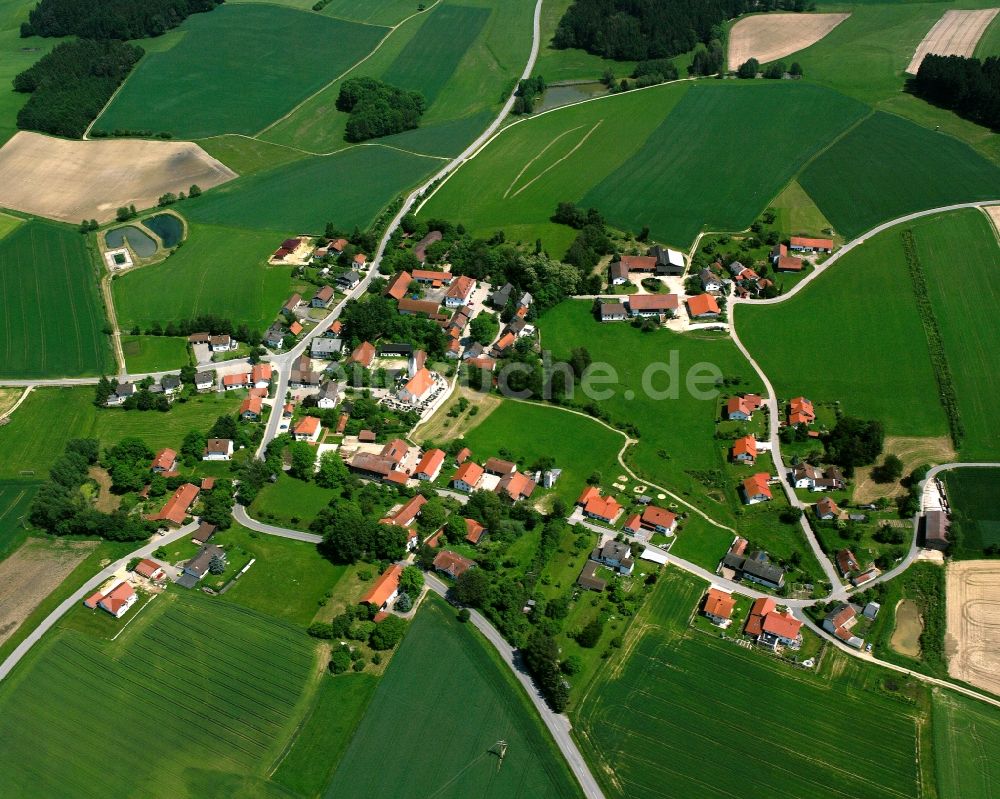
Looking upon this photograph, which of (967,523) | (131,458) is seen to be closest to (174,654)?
(131,458)

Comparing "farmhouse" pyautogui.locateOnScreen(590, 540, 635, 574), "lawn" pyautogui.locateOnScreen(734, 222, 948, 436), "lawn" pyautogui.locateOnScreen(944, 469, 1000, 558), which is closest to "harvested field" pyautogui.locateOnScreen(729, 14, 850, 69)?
"lawn" pyautogui.locateOnScreen(734, 222, 948, 436)

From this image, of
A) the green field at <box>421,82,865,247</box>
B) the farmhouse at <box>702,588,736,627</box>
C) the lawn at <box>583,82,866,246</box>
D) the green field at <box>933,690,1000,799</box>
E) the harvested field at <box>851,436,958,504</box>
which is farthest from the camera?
the green field at <box>421,82,865,247</box>

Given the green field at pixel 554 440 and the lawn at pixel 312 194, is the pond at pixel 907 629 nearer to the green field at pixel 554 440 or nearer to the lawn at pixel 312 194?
the green field at pixel 554 440

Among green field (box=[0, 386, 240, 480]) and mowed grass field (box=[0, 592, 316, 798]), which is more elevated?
green field (box=[0, 386, 240, 480])

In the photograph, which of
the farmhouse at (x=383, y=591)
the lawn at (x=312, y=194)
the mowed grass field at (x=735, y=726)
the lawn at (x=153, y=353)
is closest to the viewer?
the mowed grass field at (x=735, y=726)

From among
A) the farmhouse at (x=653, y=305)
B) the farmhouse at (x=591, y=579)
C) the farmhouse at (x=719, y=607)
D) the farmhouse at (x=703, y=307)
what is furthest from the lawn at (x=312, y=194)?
the farmhouse at (x=719, y=607)

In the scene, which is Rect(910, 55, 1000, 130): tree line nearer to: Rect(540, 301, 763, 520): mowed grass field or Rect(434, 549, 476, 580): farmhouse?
Rect(540, 301, 763, 520): mowed grass field
